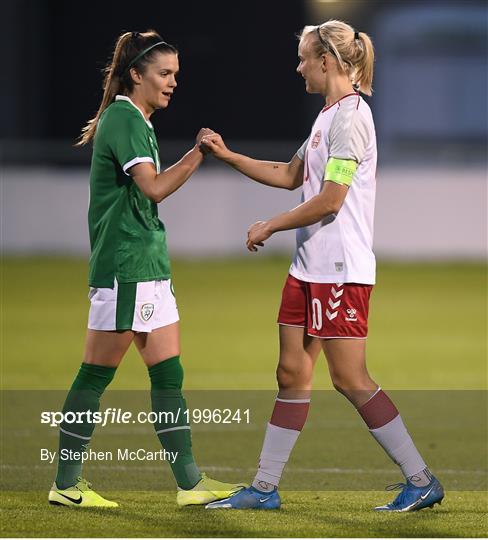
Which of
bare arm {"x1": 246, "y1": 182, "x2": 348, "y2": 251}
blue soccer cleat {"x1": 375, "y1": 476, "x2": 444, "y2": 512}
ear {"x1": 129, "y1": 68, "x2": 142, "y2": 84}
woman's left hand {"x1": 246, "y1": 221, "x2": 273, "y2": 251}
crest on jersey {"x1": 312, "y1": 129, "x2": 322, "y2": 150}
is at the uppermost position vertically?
Result: ear {"x1": 129, "y1": 68, "x2": 142, "y2": 84}

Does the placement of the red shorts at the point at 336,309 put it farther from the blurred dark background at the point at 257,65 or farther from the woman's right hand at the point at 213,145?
the blurred dark background at the point at 257,65

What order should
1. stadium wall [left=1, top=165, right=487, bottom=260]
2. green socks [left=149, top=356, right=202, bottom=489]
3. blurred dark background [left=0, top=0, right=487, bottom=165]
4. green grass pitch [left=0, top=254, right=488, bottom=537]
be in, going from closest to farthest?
green grass pitch [left=0, top=254, right=488, bottom=537], green socks [left=149, top=356, right=202, bottom=489], stadium wall [left=1, top=165, right=487, bottom=260], blurred dark background [left=0, top=0, right=487, bottom=165]

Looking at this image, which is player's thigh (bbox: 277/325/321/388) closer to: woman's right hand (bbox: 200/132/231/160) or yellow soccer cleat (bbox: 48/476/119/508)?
woman's right hand (bbox: 200/132/231/160)

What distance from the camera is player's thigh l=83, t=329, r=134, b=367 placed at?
6.50 metres

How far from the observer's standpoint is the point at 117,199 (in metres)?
6.51

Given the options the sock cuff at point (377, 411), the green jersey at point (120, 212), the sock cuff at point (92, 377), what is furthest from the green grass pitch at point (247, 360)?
the green jersey at point (120, 212)

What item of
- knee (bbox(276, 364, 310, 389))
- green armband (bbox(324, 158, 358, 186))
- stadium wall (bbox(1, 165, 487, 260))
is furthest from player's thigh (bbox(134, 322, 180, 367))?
stadium wall (bbox(1, 165, 487, 260))

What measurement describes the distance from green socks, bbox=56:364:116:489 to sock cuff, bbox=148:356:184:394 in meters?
0.20

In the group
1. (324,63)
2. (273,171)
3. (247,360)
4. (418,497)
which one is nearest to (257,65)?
(247,360)

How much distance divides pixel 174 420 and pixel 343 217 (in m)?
1.18

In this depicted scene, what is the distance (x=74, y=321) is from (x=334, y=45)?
10206 millimetres

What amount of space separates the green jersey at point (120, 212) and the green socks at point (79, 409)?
1.30 ft

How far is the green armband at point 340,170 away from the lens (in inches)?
247

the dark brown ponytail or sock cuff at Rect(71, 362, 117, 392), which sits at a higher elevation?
the dark brown ponytail
